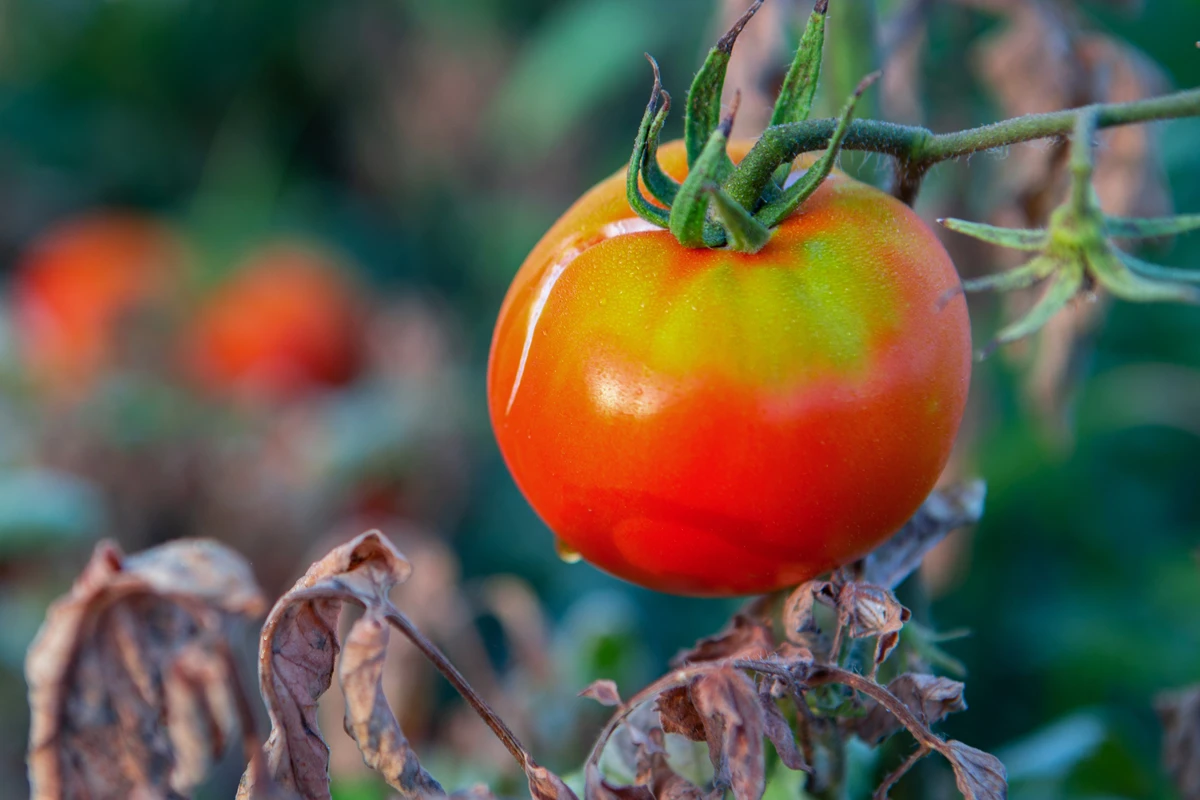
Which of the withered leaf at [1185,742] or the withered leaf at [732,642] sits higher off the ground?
the withered leaf at [732,642]

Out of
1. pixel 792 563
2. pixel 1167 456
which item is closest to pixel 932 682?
pixel 792 563

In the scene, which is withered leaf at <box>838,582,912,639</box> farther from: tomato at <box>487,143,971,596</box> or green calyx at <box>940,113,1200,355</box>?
green calyx at <box>940,113,1200,355</box>

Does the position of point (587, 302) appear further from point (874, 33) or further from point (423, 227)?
point (423, 227)

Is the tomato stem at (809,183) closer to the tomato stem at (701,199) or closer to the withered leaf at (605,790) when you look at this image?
the tomato stem at (701,199)

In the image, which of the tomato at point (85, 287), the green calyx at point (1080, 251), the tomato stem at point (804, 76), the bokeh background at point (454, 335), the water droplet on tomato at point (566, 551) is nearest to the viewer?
the green calyx at point (1080, 251)

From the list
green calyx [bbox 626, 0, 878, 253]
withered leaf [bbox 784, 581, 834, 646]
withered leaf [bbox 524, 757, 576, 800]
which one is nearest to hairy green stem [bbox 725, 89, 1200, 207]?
green calyx [bbox 626, 0, 878, 253]

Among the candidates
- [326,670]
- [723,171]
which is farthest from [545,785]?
[723,171]

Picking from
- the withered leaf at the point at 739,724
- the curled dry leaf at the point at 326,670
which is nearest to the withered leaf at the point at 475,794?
the curled dry leaf at the point at 326,670
